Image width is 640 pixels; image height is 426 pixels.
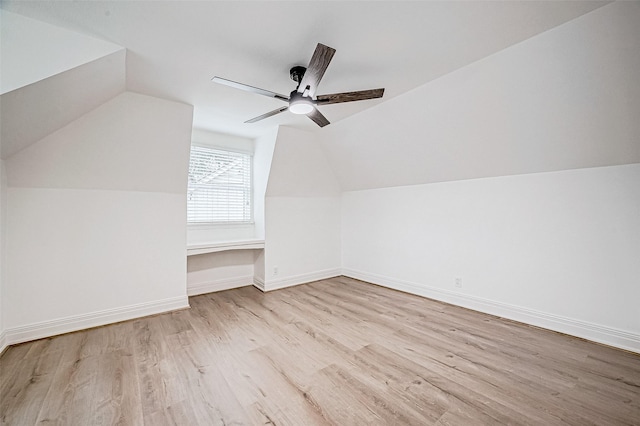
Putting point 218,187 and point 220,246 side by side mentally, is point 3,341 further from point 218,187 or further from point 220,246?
point 218,187

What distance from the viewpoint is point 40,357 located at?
88.6 inches

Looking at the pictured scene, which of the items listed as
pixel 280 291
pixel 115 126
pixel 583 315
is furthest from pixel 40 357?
pixel 583 315

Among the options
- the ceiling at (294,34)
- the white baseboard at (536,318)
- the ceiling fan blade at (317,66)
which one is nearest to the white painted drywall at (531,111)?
the ceiling at (294,34)

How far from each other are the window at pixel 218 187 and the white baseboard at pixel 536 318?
2.87 metres

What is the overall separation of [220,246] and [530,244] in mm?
3770

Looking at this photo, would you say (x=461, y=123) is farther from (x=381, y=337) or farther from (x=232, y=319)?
(x=232, y=319)

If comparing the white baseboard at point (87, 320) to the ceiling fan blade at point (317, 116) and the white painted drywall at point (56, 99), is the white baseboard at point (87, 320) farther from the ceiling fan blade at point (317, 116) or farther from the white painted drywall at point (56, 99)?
the ceiling fan blade at point (317, 116)

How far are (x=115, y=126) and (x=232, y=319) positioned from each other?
243 centimetres

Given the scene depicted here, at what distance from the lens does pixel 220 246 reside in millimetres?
3723

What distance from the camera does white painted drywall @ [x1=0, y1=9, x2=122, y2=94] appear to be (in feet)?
5.46

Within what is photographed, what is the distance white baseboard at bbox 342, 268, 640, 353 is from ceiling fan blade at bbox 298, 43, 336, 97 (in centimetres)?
304

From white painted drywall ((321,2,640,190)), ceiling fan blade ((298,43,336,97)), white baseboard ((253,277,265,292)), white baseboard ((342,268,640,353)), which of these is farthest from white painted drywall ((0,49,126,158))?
white baseboard ((342,268,640,353))

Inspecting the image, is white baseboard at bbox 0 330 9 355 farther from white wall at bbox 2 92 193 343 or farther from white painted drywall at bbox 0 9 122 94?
white painted drywall at bbox 0 9 122 94

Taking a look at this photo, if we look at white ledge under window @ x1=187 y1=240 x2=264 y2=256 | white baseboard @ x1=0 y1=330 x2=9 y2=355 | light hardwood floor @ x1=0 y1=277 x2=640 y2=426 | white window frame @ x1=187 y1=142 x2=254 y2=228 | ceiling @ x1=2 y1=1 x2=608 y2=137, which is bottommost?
light hardwood floor @ x1=0 y1=277 x2=640 y2=426
